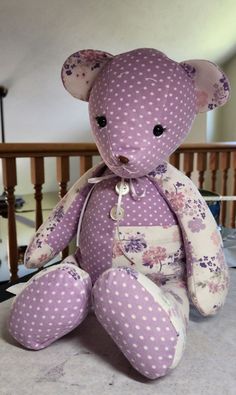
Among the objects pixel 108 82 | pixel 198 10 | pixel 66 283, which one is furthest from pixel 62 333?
pixel 198 10

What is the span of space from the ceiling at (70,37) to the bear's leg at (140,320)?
6.30ft

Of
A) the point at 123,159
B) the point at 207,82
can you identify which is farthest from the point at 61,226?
the point at 207,82

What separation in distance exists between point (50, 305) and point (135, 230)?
0.22m

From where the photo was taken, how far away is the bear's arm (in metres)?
0.83

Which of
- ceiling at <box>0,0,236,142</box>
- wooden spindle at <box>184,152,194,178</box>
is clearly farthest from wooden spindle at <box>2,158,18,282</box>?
ceiling at <box>0,0,236,142</box>

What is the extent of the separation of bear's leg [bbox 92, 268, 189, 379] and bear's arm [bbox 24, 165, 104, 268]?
0.83 feet

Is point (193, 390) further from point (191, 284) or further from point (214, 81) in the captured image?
point (214, 81)

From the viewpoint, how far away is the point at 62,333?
667mm

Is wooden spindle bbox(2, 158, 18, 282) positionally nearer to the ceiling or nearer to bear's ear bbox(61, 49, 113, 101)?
bear's ear bbox(61, 49, 113, 101)

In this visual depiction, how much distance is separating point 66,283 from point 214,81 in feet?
1.67

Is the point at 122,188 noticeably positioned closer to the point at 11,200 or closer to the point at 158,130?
the point at 158,130

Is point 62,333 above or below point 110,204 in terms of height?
below

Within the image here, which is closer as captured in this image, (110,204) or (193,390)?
(193,390)

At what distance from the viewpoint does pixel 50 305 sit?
0.62 metres
